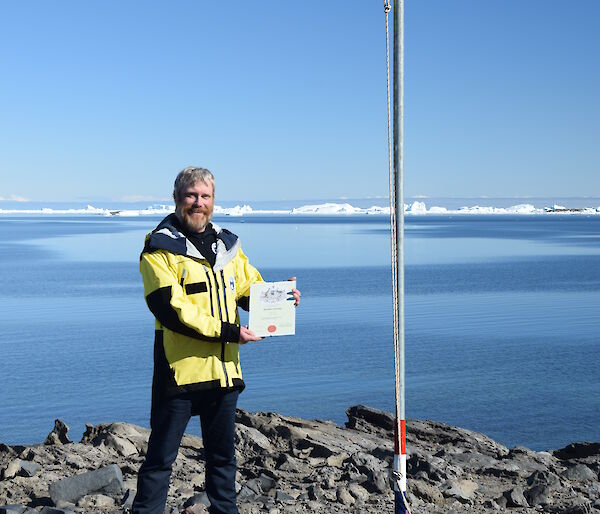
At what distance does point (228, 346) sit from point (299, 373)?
10821 millimetres

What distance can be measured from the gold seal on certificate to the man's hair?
0.57 m

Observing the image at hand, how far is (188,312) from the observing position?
4.00m

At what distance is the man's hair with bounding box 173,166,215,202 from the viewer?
4.16 m

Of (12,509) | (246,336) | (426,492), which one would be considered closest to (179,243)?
(246,336)

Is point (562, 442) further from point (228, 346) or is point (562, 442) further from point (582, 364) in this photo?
point (228, 346)

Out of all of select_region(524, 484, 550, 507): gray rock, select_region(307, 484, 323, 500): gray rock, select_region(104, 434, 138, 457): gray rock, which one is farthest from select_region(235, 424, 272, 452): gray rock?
select_region(524, 484, 550, 507): gray rock

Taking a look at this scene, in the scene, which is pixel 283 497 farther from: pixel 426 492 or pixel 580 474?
pixel 580 474

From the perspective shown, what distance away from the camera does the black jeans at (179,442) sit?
4.16 m

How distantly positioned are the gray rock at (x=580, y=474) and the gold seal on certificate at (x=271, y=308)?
12.3ft

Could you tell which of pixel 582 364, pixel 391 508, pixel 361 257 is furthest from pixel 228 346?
pixel 361 257

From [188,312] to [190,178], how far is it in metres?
0.66

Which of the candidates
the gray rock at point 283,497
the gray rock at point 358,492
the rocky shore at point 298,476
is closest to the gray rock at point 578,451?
the rocky shore at point 298,476

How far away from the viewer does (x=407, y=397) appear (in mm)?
13078

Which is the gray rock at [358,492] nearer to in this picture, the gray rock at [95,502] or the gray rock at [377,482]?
the gray rock at [377,482]
